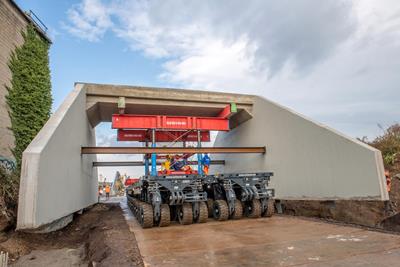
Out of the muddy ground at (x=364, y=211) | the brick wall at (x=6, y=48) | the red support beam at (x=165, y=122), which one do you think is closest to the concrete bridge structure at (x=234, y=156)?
the muddy ground at (x=364, y=211)

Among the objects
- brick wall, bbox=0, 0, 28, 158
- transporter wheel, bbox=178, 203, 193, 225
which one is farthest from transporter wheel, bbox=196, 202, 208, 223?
brick wall, bbox=0, 0, 28, 158

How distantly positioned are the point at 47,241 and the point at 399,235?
7.37 metres

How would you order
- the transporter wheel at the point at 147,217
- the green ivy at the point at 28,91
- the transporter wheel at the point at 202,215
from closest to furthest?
1. the transporter wheel at the point at 147,217
2. the transporter wheel at the point at 202,215
3. the green ivy at the point at 28,91

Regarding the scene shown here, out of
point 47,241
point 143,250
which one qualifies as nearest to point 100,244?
point 143,250

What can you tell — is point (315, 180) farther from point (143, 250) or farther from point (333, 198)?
point (143, 250)

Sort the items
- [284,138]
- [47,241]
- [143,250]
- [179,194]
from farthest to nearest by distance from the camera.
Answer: [284,138] → [179,194] → [47,241] → [143,250]

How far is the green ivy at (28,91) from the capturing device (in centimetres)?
1285

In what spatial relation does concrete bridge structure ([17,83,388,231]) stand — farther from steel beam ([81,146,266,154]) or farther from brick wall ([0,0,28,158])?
brick wall ([0,0,28,158])

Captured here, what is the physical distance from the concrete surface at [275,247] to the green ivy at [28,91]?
1001 centimetres

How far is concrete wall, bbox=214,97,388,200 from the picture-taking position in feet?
24.0

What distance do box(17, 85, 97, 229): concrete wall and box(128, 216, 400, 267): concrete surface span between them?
7.77 feet

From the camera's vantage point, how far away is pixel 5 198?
7078mm

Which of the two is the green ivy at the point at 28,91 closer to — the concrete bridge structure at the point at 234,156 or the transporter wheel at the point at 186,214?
the concrete bridge structure at the point at 234,156

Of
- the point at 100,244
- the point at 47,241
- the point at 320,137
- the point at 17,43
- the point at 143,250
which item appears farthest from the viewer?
the point at 17,43
